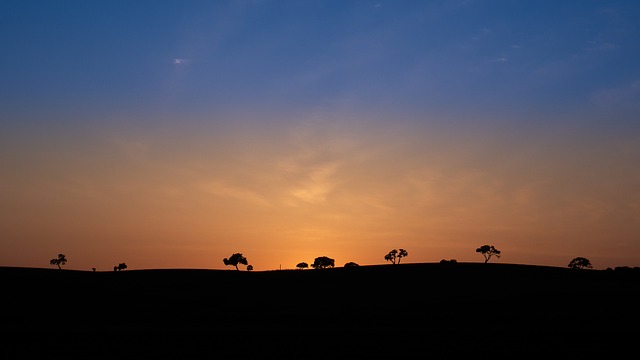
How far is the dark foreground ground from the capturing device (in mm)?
23125

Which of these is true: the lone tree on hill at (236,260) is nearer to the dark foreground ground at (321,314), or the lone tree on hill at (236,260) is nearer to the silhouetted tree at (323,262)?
the silhouetted tree at (323,262)

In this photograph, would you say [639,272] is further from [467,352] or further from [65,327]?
[65,327]

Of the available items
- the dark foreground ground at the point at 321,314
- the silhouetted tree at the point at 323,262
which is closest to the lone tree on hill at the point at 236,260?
the silhouetted tree at the point at 323,262

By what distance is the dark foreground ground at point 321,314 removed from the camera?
75.9ft

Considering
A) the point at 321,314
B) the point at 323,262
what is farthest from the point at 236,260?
the point at 321,314

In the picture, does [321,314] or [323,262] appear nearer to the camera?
[321,314]

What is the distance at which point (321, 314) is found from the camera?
37.9 meters

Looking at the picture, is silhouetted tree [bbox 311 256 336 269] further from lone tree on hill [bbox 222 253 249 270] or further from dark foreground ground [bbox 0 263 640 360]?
dark foreground ground [bbox 0 263 640 360]

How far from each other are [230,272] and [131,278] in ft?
44.1

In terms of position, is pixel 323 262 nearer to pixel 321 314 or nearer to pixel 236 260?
pixel 236 260

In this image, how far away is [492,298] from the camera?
43.8 metres

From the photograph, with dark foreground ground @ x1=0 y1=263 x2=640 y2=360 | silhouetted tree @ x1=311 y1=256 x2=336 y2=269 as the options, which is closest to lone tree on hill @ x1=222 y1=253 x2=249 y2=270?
silhouetted tree @ x1=311 y1=256 x2=336 y2=269

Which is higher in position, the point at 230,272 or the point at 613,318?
the point at 230,272

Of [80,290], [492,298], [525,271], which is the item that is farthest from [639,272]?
[80,290]
